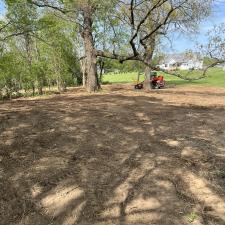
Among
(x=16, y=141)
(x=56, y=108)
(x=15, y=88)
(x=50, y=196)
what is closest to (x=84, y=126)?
(x=16, y=141)

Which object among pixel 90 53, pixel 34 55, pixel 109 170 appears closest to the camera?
pixel 109 170

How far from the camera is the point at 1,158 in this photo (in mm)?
6883

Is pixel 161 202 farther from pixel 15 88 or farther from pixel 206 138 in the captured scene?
pixel 15 88

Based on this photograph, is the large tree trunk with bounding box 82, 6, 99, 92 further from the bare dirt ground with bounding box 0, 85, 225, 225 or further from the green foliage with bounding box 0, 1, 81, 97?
the bare dirt ground with bounding box 0, 85, 225, 225

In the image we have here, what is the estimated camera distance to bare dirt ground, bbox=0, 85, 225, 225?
17.5 ft

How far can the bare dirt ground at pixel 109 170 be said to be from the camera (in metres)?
5.34

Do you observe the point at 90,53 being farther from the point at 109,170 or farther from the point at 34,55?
the point at 34,55

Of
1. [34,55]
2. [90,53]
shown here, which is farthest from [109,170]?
[34,55]

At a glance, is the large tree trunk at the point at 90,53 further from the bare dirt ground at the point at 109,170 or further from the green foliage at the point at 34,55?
the bare dirt ground at the point at 109,170

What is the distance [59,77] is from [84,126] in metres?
26.8

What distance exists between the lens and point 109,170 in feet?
21.8

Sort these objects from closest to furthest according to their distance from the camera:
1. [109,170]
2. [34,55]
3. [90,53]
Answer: [109,170] → [90,53] → [34,55]

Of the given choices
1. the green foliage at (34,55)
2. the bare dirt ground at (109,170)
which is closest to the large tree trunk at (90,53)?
the green foliage at (34,55)

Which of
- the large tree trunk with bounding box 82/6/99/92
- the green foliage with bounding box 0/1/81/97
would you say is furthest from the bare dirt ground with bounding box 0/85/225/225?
the green foliage with bounding box 0/1/81/97
